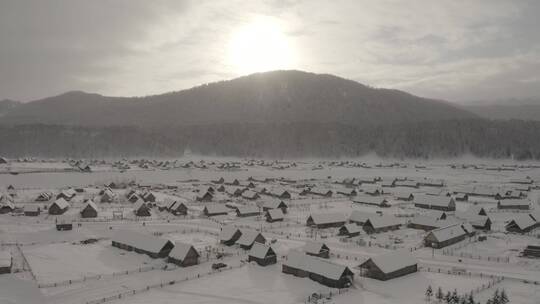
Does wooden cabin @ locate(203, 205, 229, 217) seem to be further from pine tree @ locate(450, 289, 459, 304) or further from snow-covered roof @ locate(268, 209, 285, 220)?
pine tree @ locate(450, 289, 459, 304)

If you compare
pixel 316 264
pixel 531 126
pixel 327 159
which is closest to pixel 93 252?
pixel 316 264

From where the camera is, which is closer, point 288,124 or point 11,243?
point 11,243

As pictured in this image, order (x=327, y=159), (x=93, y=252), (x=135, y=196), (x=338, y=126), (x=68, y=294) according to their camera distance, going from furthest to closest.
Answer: (x=338, y=126) → (x=327, y=159) → (x=135, y=196) → (x=93, y=252) → (x=68, y=294)

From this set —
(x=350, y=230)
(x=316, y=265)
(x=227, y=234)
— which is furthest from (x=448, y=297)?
(x=227, y=234)

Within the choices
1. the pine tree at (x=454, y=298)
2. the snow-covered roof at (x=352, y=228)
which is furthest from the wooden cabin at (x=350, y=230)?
the pine tree at (x=454, y=298)

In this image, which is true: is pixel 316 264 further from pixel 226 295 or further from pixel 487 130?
pixel 487 130

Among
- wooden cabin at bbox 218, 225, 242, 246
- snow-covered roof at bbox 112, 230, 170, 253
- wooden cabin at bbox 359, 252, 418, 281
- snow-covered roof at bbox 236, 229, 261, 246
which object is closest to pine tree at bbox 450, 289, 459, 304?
wooden cabin at bbox 359, 252, 418, 281
